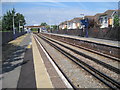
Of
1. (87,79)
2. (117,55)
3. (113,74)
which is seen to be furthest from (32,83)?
(117,55)

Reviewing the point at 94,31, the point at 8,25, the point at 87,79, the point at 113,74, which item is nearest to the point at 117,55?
the point at 113,74

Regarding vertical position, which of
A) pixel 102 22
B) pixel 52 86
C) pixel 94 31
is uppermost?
pixel 102 22

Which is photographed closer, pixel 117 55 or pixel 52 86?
pixel 52 86

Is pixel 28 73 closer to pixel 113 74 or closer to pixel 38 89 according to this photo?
pixel 38 89

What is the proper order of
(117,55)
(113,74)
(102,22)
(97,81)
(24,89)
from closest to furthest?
(24,89)
(97,81)
(113,74)
(117,55)
(102,22)

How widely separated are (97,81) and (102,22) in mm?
58854

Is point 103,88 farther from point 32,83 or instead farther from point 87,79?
point 32,83

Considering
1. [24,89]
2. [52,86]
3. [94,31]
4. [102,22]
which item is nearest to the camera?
[24,89]

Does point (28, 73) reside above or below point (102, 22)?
below

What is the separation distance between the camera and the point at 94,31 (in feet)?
133

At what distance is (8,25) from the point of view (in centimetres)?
7338

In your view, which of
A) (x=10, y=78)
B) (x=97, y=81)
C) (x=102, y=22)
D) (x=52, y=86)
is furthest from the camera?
(x=102, y=22)

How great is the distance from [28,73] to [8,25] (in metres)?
69.5

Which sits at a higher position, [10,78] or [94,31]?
[94,31]
